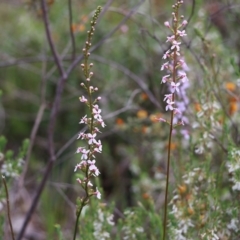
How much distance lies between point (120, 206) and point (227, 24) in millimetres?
2026

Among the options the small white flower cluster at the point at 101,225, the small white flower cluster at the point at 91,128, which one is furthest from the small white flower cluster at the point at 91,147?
the small white flower cluster at the point at 101,225

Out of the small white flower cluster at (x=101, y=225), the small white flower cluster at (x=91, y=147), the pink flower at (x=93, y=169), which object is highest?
the small white flower cluster at (x=91, y=147)

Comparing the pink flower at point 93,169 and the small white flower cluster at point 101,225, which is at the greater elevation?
the pink flower at point 93,169

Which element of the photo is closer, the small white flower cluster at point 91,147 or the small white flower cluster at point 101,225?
the small white flower cluster at point 91,147

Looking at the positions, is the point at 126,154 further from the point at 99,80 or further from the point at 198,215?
the point at 198,215

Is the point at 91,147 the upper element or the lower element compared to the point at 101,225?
upper

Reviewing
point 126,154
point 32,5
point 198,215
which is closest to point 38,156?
point 126,154

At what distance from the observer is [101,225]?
246 centimetres

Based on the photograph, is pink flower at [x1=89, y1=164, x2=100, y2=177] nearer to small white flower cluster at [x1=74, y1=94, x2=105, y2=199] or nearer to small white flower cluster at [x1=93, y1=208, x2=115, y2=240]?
small white flower cluster at [x1=74, y1=94, x2=105, y2=199]

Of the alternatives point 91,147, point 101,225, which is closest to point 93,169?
point 91,147

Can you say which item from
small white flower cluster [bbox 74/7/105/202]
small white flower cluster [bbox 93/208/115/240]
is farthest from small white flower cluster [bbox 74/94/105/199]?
small white flower cluster [bbox 93/208/115/240]

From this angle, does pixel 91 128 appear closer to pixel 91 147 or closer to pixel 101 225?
pixel 91 147

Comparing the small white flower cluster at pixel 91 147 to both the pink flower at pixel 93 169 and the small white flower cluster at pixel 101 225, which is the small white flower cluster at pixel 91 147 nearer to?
the pink flower at pixel 93 169

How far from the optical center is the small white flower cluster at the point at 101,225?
244 cm
